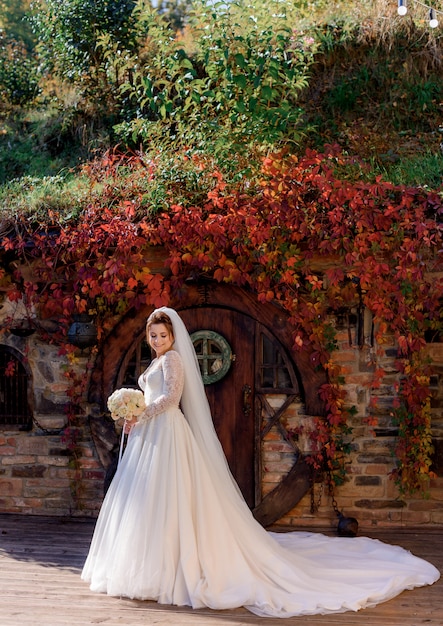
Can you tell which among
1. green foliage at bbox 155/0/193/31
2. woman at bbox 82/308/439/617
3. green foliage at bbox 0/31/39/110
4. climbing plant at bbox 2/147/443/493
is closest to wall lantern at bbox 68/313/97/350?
climbing plant at bbox 2/147/443/493

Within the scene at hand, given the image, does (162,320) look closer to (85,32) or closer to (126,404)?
(126,404)

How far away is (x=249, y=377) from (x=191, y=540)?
7.54ft

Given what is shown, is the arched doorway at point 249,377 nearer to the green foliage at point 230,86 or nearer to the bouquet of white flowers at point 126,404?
the green foliage at point 230,86

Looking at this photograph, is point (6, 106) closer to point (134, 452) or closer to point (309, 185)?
point (309, 185)

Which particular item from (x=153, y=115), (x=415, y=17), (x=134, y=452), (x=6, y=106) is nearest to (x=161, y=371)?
(x=134, y=452)

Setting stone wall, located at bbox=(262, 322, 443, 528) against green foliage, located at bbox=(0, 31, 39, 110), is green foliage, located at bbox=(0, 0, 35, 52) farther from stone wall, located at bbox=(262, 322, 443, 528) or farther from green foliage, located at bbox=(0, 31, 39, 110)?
stone wall, located at bbox=(262, 322, 443, 528)

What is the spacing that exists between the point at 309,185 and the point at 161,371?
2513 millimetres

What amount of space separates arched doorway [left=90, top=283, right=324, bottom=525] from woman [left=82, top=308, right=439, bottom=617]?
4.21 ft

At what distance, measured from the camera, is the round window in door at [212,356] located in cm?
716

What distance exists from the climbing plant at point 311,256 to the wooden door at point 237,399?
1.41 ft

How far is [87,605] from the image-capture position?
16.6 feet

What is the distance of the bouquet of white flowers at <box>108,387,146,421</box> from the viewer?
538 centimetres

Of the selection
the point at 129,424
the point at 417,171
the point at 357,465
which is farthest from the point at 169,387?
the point at 417,171

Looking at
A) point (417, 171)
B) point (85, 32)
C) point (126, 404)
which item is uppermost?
point (85, 32)
